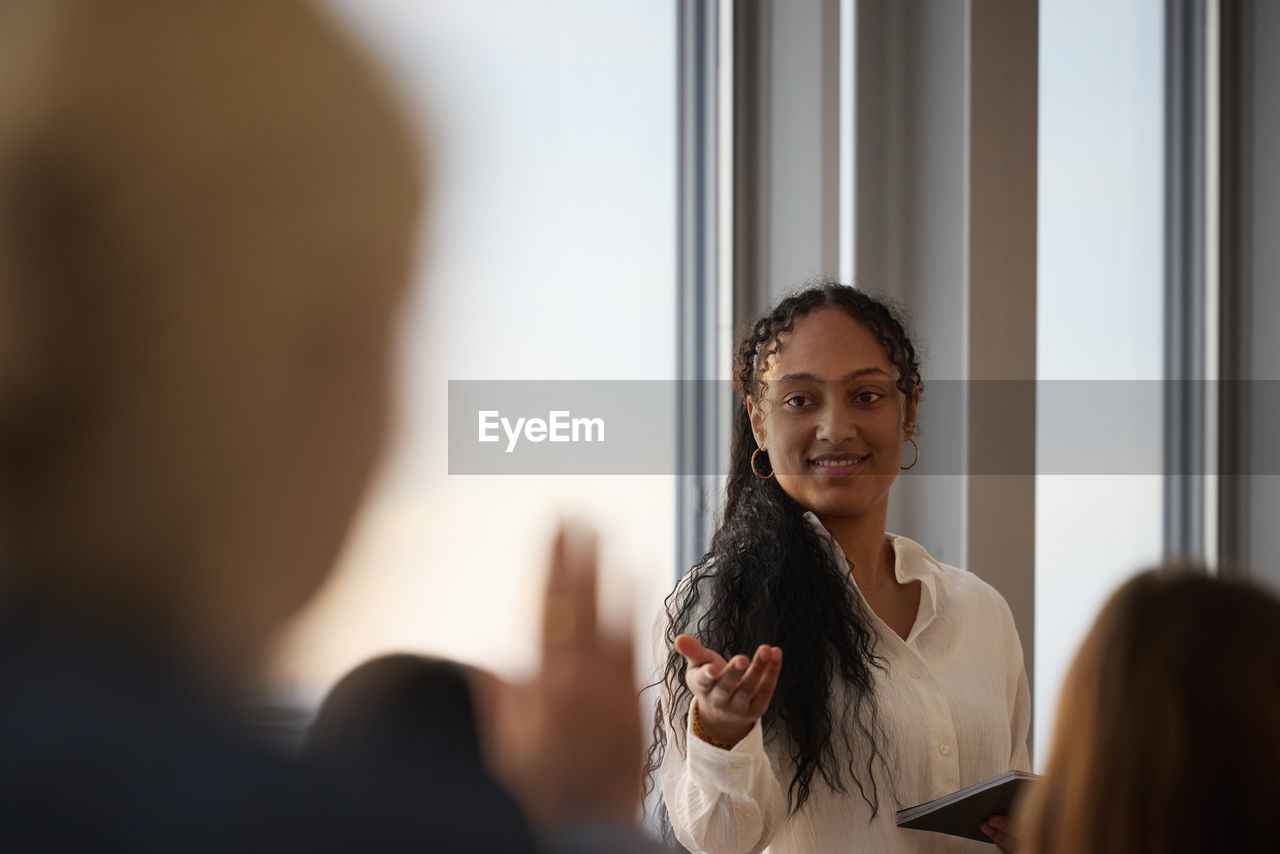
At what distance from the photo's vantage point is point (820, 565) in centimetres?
134

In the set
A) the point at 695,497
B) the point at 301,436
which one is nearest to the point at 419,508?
the point at 301,436

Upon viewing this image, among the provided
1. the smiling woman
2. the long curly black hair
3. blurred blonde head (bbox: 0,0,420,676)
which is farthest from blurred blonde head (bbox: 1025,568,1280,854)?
blurred blonde head (bbox: 0,0,420,676)

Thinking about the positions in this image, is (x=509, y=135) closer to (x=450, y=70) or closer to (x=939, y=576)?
(x=450, y=70)

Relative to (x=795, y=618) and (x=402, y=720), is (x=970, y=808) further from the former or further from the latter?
(x=402, y=720)

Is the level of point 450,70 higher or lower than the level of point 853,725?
higher

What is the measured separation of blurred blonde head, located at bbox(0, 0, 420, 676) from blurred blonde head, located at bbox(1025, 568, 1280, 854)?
69 cm

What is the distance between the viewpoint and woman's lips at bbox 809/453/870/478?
1358 mm

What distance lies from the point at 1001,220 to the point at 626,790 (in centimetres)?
191

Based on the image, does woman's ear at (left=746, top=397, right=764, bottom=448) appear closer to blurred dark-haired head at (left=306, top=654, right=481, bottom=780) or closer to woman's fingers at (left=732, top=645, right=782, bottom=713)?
woman's fingers at (left=732, top=645, right=782, bottom=713)

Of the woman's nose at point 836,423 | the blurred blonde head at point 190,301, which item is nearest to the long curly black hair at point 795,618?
the woman's nose at point 836,423

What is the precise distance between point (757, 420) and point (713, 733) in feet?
1.68

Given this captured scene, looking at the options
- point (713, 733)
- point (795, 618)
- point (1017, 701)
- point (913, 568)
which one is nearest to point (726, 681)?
point (713, 733)

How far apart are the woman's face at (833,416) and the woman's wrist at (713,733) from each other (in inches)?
16.0

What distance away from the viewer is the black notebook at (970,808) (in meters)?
1.05
